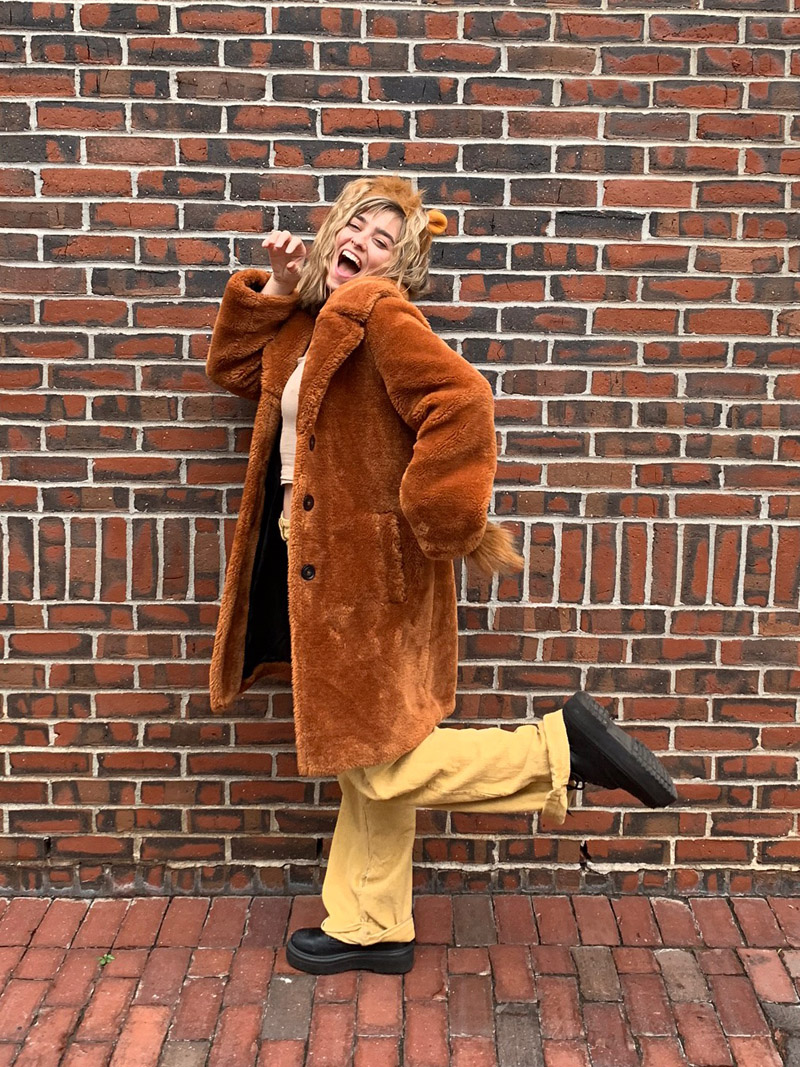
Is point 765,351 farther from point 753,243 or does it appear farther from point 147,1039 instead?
point 147,1039

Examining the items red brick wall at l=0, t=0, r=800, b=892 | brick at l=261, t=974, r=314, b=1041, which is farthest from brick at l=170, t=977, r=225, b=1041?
red brick wall at l=0, t=0, r=800, b=892

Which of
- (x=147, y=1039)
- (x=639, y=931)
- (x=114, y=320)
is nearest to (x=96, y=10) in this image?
(x=114, y=320)

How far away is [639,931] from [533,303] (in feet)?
6.07

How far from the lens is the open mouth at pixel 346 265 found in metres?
2.56

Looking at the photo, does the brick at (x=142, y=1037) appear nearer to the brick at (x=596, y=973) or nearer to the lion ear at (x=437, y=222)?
the brick at (x=596, y=973)

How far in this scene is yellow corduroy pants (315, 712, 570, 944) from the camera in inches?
100

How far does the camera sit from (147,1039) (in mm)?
2471

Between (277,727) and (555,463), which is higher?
(555,463)

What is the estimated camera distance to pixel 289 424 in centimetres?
262

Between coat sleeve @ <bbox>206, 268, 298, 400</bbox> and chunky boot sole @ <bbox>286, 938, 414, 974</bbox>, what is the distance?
1557mm

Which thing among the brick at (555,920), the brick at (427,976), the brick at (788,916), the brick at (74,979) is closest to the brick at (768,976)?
the brick at (788,916)

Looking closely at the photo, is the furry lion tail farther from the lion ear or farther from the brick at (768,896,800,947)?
the brick at (768,896,800,947)

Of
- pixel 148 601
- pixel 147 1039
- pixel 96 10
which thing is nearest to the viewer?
pixel 147 1039

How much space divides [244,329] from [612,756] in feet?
4.80
